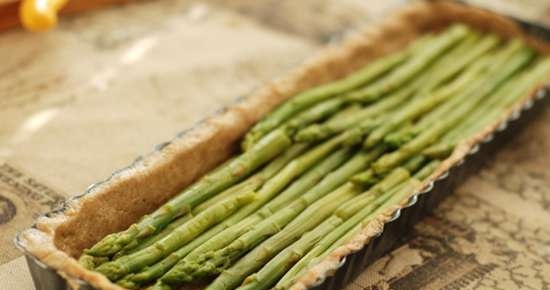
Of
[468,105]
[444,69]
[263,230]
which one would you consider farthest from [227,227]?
[444,69]

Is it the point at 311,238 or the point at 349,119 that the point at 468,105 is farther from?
the point at 311,238

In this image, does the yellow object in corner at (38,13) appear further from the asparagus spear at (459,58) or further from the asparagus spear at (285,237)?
the asparagus spear at (459,58)

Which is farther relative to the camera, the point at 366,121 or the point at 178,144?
the point at 366,121

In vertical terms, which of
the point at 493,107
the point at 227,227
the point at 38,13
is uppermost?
the point at 38,13

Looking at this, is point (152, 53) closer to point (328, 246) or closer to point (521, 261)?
point (328, 246)

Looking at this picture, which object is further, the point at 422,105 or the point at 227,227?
the point at 422,105

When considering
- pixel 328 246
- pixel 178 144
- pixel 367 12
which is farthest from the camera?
pixel 367 12

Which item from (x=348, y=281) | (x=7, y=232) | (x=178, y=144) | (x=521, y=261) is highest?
(x=178, y=144)

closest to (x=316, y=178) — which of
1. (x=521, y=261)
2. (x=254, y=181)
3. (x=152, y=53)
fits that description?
(x=254, y=181)
